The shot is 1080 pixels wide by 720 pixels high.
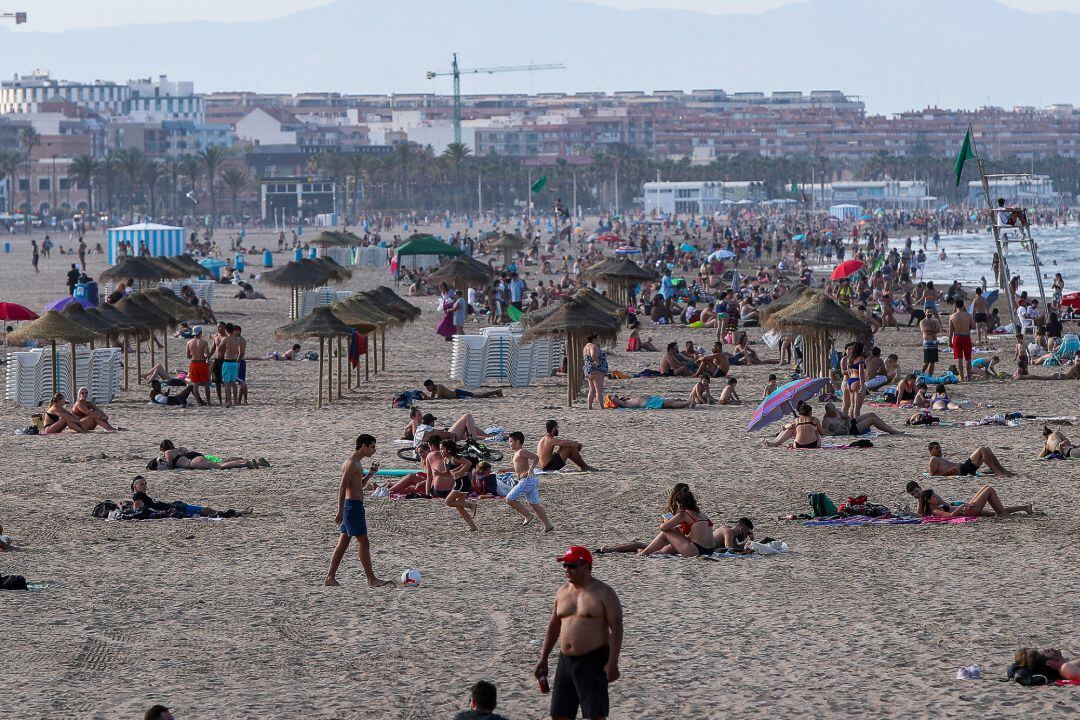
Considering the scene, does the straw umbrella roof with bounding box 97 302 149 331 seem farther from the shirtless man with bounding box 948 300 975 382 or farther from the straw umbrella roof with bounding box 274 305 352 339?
the shirtless man with bounding box 948 300 975 382

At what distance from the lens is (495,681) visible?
8547mm

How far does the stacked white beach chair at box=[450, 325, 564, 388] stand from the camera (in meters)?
22.2

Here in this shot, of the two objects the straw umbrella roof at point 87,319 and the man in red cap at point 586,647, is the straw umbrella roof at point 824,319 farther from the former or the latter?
Result: the man in red cap at point 586,647

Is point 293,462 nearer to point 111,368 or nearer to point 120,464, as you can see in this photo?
point 120,464

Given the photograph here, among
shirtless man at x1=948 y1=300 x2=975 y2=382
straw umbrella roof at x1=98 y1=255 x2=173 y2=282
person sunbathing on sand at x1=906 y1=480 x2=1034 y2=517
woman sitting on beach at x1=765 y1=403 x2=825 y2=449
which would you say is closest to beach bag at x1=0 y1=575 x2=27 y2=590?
person sunbathing on sand at x1=906 y1=480 x2=1034 y2=517

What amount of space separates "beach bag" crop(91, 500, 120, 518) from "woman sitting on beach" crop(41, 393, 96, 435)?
5.01 metres

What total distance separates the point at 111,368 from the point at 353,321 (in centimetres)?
309

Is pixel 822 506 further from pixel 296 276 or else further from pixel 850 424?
pixel 296 276

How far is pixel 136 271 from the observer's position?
101 feet

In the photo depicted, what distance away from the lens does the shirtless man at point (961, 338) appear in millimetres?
22297

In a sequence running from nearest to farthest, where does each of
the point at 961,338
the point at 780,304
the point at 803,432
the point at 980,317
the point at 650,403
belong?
1. the point at 803,432
2. the point at 650,403
3. the point at 961,338
4. the point at 780,304
5. the point at 980,317

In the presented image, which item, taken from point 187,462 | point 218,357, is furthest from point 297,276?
point 187,462

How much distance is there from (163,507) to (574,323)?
24.1ft

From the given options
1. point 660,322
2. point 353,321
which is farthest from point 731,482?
point 660,322
